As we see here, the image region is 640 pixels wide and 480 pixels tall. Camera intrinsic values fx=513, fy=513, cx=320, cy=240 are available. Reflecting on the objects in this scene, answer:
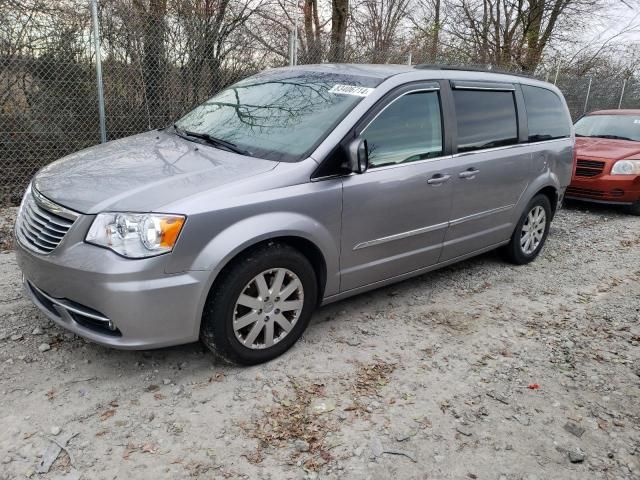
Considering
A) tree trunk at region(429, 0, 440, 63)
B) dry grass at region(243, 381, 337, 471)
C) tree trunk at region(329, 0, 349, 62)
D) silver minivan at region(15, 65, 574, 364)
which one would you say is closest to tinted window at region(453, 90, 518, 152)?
silver minivan at region(15, 65, 574, 364)

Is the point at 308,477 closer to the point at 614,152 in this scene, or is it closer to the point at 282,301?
the point at 282,301

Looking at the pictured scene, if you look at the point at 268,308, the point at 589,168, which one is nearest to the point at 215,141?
the point at 268,308

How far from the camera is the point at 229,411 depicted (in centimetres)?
270

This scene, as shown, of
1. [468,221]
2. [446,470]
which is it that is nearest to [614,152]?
[468,221]

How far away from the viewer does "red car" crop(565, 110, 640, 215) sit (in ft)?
24.3

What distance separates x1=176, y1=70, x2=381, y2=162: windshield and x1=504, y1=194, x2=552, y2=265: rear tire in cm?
232

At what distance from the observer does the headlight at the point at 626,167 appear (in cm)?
741

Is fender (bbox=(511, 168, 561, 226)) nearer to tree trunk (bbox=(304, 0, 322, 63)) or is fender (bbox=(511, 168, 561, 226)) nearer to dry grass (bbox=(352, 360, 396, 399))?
dry grass (bbox=(352, 360, 396, 399))

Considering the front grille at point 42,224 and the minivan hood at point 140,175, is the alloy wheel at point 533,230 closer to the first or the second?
the minivan hood at point 140,175

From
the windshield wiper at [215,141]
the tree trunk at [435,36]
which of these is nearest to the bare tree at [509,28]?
the tree trunk at [435,36]

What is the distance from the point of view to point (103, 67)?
6.38 m

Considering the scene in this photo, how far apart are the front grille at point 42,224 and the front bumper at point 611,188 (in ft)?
23.8

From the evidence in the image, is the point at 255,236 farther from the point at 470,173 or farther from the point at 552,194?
the point at 552,194

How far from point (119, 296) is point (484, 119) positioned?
3195 mm
